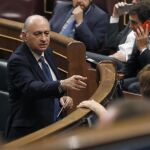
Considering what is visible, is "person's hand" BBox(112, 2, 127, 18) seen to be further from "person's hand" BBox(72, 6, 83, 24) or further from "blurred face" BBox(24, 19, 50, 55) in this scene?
"blurred face" BBox(24, 19, 50, 55)

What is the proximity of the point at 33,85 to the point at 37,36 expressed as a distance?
227 mm

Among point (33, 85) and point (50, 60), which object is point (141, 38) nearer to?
point (50, 60)

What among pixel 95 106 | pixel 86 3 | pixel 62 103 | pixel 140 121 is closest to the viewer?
pixel 140 121

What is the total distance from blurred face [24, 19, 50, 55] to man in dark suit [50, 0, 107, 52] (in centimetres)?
79

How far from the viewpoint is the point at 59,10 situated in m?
2.79

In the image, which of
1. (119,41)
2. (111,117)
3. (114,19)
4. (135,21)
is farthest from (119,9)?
(111,117)

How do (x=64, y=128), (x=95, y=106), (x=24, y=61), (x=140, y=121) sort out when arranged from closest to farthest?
1. (x=140, y=121)
2. (x=64, y=128)
3. (x=95, y=106)
4. (x=24, y=61)

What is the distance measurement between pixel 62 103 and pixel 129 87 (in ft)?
1.44

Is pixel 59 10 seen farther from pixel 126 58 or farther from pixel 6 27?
pixel 126 58

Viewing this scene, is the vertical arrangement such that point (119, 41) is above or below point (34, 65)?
below

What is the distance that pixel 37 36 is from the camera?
1715mm

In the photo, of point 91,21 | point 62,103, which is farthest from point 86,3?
point 62,103

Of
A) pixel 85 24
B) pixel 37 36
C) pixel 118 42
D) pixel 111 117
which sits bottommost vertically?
pixel 118 42

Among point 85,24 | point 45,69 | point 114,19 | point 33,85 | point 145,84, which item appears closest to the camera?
point 145,84
